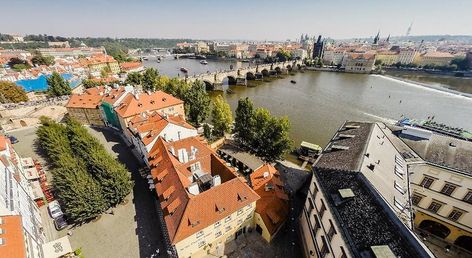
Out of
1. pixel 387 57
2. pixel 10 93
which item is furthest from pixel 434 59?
pixel 10 93

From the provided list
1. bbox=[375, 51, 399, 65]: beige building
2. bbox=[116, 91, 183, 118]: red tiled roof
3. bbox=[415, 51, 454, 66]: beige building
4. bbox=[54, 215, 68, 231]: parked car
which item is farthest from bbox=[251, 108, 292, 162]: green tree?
bbox=[415, 51, 454, 66]: beige building

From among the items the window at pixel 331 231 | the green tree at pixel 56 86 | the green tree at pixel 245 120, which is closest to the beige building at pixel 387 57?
the green tree at pixel 245 120

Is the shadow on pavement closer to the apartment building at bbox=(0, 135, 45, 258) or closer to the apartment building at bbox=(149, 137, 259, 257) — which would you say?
the apartment building at bbox=(149, 137, 259, 257)

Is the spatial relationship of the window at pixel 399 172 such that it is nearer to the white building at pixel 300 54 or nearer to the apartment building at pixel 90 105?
the apartment building at pixel 90 105

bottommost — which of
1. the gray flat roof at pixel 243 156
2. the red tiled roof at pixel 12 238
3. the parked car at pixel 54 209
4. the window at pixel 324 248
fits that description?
the parked car at pixel 54 209

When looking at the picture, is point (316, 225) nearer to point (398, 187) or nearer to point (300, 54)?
point (398, 187)
